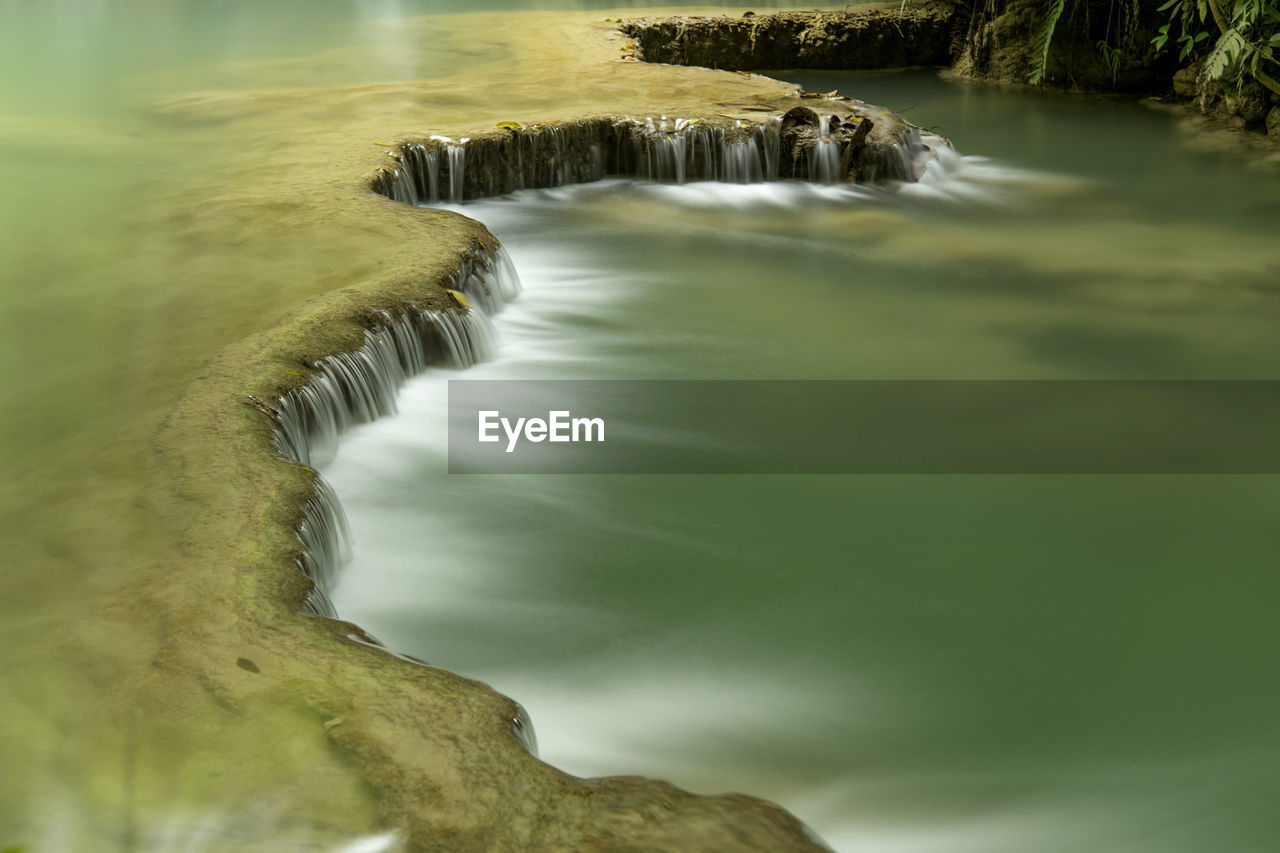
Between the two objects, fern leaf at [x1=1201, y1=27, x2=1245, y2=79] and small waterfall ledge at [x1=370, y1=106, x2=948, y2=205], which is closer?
small waterfall ledge at [x1=370, y1=106, x2=948, y2=205]

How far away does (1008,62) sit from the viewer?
1151 centimetres

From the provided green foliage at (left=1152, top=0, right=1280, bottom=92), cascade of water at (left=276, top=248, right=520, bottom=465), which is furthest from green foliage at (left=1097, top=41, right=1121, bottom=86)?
cascade of water at (left=276, top=248, right=520, bottom=465)

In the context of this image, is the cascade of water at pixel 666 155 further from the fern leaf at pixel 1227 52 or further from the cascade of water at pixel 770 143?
the fern leaf at pixel 1227 52

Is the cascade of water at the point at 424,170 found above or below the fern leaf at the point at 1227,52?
below

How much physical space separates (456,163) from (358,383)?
3288 mm

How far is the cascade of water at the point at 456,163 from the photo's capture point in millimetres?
7535

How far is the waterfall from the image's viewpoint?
3553 millimetres

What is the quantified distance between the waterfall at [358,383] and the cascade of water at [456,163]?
1.73m

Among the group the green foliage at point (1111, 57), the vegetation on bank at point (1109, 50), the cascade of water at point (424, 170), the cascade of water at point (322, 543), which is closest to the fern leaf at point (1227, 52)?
the vegetation on bank at point (1109, 50)

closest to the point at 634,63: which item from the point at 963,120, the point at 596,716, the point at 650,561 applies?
the point at 963,120

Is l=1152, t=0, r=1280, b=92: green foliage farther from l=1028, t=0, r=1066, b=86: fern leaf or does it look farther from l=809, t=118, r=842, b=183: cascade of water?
l=809, t=118, r=842, b=183: cascade of water

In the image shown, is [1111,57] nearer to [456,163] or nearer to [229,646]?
[456,163]

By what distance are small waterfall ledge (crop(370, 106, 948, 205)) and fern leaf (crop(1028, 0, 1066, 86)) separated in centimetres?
274

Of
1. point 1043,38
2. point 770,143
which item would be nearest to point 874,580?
point 770,143
